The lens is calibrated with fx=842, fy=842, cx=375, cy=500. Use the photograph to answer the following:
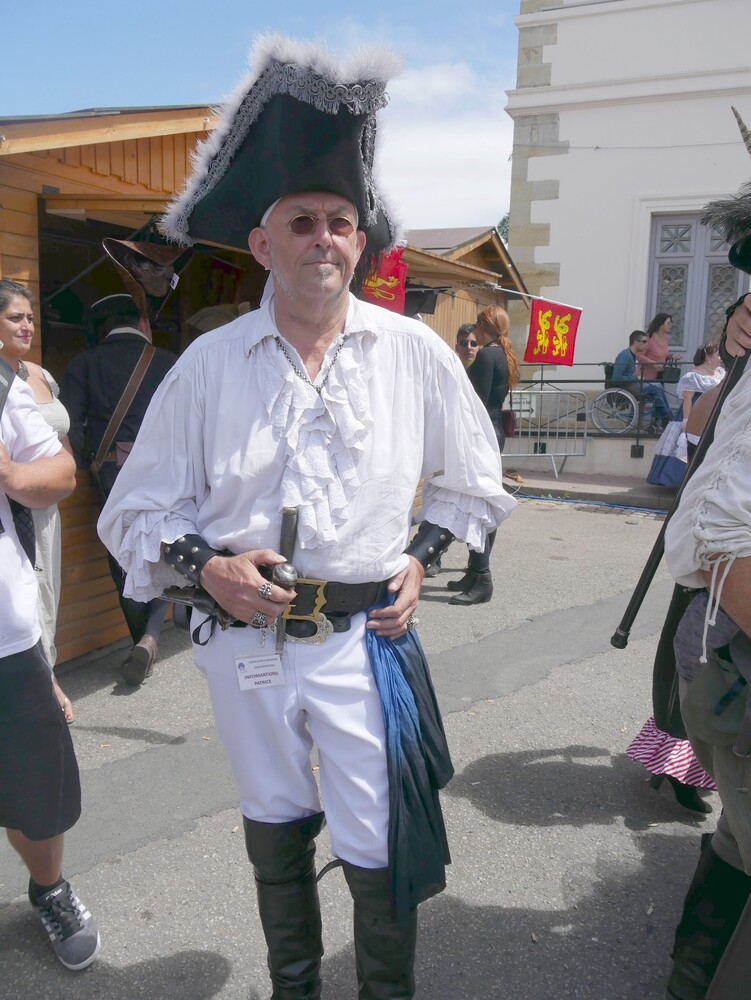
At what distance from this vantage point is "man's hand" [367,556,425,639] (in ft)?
6.20

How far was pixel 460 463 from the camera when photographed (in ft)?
6.70

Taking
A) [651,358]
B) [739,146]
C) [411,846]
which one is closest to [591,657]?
[411,846]

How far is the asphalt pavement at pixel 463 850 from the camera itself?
2314 mm

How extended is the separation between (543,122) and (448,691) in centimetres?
1135

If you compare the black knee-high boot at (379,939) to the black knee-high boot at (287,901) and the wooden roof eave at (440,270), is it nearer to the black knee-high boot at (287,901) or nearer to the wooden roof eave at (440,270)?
the black knee-high boot at (287,901)

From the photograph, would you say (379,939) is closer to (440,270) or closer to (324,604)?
(324,604)

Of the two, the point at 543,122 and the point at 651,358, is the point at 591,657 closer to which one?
the point at 651,358

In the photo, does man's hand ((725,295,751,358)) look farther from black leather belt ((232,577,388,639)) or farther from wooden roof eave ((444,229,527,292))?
wooden roof eave ((444,229,527,292))

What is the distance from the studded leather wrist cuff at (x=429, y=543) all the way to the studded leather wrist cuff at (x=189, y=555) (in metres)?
0.49

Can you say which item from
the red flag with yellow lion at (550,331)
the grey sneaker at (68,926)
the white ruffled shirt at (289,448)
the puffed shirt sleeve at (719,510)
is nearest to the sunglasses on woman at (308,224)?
the white ruffled shirt at (289,448)

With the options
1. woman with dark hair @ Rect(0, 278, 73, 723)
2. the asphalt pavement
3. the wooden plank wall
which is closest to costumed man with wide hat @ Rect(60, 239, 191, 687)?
the wooden plank wall

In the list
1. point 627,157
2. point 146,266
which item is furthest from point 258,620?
point 627,157

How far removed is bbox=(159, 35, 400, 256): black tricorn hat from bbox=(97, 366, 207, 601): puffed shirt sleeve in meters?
0.39

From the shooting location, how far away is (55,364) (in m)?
6.03
